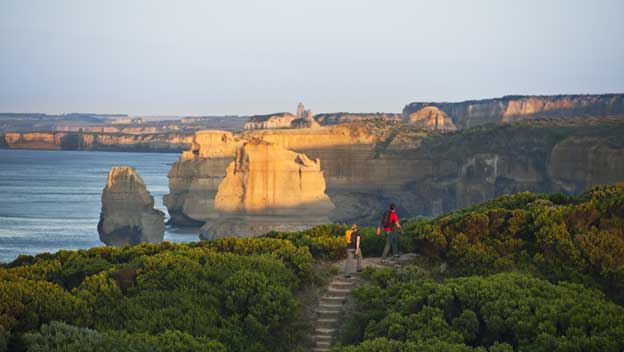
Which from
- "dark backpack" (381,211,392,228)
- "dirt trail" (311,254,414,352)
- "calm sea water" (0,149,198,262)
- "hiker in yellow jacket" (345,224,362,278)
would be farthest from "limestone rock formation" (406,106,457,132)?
"dirt trail" (311,254,414,352)

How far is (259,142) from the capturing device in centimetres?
7031

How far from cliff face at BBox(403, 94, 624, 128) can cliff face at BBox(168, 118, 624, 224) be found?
6177 centimetres

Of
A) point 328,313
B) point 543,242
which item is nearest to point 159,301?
point 328,313

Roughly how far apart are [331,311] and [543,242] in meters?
5.04

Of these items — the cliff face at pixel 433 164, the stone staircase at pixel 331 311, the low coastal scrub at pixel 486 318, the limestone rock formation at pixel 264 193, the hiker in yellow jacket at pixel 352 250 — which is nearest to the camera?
the low coastal scrub at pixel 486 318

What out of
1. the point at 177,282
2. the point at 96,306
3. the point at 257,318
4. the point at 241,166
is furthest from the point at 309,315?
the point at 241,166

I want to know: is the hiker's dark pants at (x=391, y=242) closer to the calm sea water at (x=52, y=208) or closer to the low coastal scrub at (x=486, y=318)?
the low coastal scrub at (x=486, y=318)

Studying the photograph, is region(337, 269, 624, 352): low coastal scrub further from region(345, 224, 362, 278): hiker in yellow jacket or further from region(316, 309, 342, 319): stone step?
region(345, 224, 362, 278): hiker in yellow jacket

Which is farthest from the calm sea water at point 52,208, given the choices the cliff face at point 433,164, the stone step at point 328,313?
the stone step at point 328,313

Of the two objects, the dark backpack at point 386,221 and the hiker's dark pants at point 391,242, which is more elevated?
the dark backpack at point 386,221

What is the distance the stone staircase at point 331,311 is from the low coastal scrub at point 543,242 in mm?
2493

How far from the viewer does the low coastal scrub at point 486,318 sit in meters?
13.1

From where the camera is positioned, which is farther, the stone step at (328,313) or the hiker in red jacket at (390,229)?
the hiker in red jacket at (390,229)

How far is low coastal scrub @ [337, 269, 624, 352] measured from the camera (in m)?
13.1
